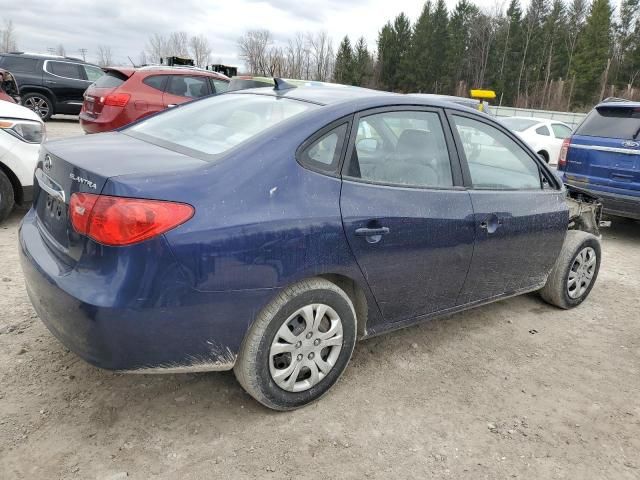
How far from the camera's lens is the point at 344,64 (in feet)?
208

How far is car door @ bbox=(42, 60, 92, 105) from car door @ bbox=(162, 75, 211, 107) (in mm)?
6371

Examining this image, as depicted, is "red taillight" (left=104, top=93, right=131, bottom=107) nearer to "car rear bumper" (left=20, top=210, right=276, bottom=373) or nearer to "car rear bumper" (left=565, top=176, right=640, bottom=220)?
"car rear bumper" (left=20, top=210, right=276, bottom=373)

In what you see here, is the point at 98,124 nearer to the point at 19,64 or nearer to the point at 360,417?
the point at 360,417

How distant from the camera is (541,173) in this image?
382cm

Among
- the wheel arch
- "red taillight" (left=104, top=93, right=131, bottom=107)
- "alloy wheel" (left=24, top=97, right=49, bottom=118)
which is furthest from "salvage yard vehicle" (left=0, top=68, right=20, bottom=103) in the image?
"alloy wheel" (left=24, top=97, right=49, bottom=118)

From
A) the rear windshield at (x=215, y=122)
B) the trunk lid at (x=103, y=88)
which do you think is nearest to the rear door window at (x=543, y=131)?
the trunk lid at (x=103, y=88)

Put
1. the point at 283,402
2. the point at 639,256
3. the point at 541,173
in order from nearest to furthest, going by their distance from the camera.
Answer: the point at 283,402, the point at 541,173, the point at 639,256

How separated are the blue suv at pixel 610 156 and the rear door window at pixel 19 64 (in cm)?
1342

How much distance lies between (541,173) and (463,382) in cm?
169

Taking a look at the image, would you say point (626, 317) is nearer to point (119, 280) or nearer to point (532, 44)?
point (119, 280)

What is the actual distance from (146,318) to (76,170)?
29.5 inches

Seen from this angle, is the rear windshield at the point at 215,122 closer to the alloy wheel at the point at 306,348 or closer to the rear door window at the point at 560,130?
the alloy wheel at the point at 306,348

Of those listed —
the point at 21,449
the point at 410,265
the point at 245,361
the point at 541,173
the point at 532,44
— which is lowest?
the point at 21,449

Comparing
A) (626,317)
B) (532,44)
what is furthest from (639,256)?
(532,44)
